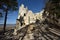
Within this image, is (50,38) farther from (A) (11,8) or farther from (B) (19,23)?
(A) (11,8)

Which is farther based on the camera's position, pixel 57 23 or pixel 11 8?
pixel 11 8

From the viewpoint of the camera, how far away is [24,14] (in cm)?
1638

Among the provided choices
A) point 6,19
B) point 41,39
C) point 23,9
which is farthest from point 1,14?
point 41,39

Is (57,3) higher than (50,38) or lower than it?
higher

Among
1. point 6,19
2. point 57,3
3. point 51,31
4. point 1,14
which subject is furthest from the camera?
point 6,19

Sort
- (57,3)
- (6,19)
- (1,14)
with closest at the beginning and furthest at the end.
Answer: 1. (57,3)
2. (1,14)
3. (6,19)

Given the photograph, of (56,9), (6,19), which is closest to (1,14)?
(6,19)

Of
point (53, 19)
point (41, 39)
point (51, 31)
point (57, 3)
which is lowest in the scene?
point (41, 39)

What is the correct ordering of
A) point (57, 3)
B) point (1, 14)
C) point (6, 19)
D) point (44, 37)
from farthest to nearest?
point (6, 19)
point (1, 14)
point (44, 37)
point (57, 3)

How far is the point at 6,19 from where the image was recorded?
852 inches

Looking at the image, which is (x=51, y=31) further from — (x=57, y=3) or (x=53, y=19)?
(x=57, y=3)

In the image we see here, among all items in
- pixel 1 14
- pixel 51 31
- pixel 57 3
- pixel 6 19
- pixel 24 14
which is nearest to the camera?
pixel 57 3

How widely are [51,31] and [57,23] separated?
400 mm

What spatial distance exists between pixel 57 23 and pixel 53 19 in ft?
1.71
